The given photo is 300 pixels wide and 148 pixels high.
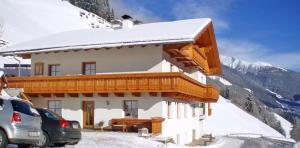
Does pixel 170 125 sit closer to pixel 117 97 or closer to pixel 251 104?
pixel 117 97

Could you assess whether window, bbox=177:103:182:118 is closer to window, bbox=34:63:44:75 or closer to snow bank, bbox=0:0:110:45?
window, bbox=34:63:44:75

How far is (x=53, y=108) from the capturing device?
31.0 metres

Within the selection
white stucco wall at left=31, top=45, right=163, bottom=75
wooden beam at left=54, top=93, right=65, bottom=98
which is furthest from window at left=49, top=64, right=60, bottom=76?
wooden beam at left=54, top=93, right=65, bottom=98

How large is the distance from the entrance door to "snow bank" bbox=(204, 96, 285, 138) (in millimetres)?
42498

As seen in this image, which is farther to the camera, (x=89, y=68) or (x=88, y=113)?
(x=89, y=68)

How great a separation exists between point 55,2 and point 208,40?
350 feet

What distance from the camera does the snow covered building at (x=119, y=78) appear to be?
2697 cm

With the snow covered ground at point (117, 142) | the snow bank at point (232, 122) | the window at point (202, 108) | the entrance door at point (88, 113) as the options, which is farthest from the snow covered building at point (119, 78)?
the snow bank at point (232, 122)

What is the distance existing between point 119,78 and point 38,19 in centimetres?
9238

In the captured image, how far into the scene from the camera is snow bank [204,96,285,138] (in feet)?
252

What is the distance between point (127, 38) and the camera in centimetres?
2912

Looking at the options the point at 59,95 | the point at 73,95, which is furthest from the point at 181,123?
the point at 59,95

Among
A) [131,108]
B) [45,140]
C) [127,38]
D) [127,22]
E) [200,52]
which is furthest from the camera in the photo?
[200,52]

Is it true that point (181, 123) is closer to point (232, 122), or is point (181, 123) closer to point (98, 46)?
point (98, 46)
